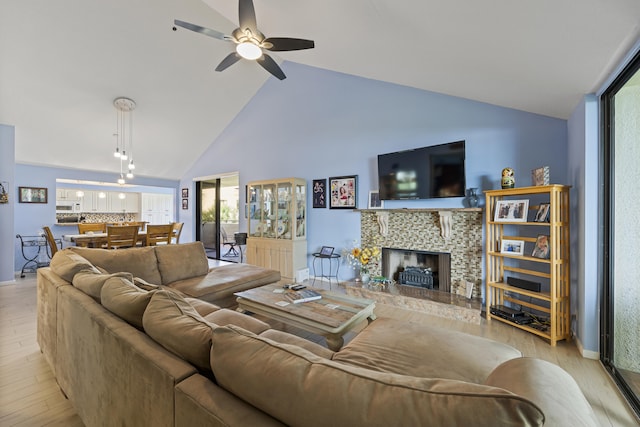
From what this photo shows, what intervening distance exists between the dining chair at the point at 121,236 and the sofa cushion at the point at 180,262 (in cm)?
173

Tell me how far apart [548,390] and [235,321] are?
1594 millimetres

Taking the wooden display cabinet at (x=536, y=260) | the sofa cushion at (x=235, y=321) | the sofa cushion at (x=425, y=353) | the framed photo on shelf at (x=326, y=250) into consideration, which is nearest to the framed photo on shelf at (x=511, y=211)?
the wooden display cabinet at (x=536, y=260)

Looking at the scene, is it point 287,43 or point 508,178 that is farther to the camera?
point 508,178

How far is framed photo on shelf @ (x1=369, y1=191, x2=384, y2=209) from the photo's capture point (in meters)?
4.01

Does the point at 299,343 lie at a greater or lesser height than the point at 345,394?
lesser

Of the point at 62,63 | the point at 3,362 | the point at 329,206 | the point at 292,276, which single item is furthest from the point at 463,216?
the point at 62,63

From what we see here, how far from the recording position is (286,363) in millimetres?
737

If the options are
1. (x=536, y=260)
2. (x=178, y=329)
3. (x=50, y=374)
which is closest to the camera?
(x=178, y=329)

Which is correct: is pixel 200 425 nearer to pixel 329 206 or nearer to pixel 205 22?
pixel 329 206

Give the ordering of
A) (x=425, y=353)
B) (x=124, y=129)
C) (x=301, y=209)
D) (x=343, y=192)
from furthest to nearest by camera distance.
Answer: (x=124, y=129)
(x=301, y=209)
(x=343, y=192)
(x=425, y=353)

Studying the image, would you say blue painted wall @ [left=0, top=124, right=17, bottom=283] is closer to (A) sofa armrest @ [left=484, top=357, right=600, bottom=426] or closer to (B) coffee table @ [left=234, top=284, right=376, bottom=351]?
(B) coffee table @ [left=234, top=284, right=376, bottom=351]

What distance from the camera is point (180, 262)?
3074 mm

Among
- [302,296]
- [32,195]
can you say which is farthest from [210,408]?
[32,195]

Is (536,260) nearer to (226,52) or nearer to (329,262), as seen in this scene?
(329,262)
